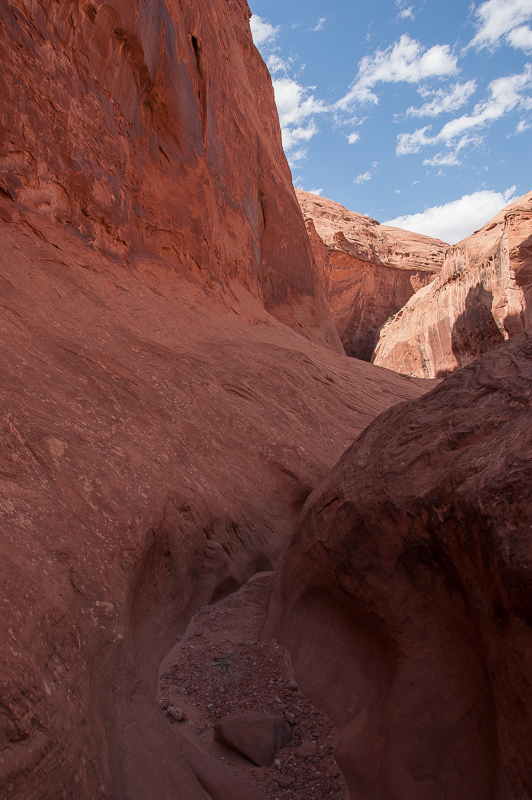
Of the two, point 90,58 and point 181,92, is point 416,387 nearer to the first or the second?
point 181,92

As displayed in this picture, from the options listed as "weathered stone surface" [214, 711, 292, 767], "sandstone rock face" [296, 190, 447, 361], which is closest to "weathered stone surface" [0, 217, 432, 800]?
"weathered stone surface" [214, 711, 292, 767]

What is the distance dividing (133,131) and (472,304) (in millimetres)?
13180

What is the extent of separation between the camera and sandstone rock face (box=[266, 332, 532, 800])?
5.72ft

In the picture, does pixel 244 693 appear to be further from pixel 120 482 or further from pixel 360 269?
pixel 360 269

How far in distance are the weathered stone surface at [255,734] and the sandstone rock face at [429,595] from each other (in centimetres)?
28

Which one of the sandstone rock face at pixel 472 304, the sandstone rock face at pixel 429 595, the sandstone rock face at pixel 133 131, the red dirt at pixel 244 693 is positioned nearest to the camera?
the sandstone rock face at pixel 429 595

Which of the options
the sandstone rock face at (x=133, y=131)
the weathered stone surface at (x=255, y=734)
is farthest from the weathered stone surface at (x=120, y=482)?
the sandstone rock face at (x=133, y=131)

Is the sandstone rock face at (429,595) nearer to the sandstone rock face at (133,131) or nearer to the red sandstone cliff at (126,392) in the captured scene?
the red sandstone cliff at (126,392)

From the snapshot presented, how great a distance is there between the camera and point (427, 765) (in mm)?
1928

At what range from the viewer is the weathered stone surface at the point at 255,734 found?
7.33 ft

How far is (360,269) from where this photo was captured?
26734 mm

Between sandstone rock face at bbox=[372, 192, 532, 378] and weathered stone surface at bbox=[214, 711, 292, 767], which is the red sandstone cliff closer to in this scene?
weathered stone surface at bbox=[214, 711, 292, 767]

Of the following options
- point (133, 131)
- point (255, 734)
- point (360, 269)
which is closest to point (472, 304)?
point (360, 269)

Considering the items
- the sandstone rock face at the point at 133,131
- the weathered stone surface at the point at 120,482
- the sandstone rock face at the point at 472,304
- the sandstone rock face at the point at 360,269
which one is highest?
the sandstone rock face at the point at 360,269
